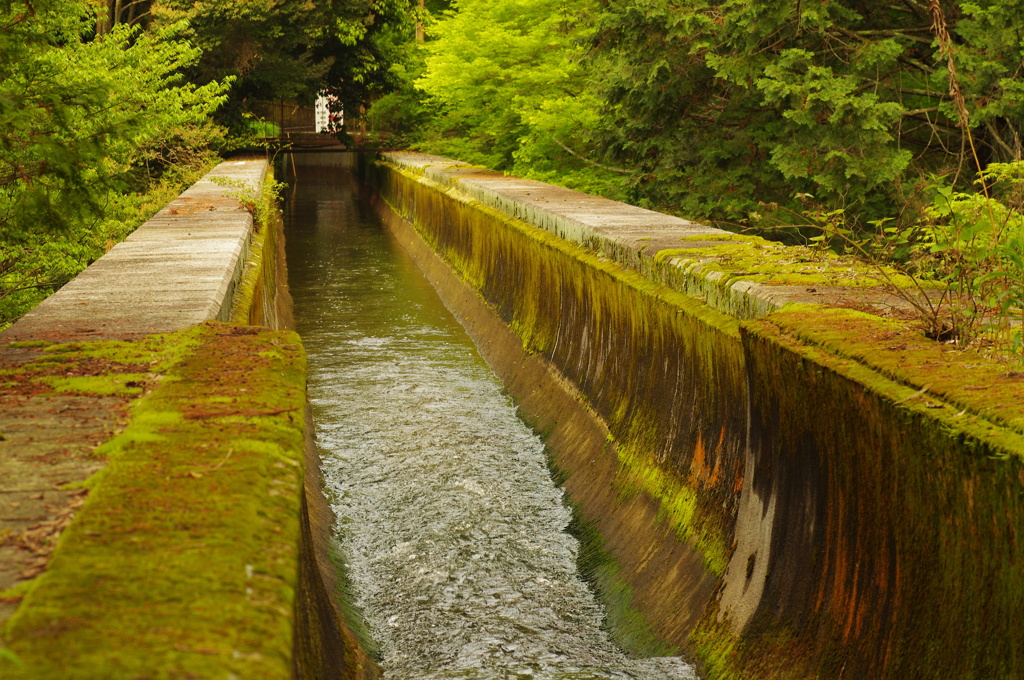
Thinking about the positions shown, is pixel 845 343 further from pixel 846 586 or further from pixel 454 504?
pixel 454 504

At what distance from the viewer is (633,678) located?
5391mm

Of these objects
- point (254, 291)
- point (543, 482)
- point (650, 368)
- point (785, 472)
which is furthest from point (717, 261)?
point (254, 291)

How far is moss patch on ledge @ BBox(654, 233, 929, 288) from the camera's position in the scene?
6.05 meters

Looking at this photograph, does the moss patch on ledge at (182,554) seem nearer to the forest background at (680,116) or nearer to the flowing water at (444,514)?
the flowing water at (444,514)

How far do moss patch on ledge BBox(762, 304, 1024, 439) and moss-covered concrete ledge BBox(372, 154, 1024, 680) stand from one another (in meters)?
0.01

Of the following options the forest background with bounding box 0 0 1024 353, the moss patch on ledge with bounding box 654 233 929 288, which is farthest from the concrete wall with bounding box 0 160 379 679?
the moss patch on ledge with bounding box 654 233 929 288

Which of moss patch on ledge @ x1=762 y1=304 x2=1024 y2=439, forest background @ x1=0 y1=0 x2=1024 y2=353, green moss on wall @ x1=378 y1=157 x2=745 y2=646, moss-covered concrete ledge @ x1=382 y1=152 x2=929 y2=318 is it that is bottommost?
green moss on wall @ x1=378 y1=157 x2=745 y2=646

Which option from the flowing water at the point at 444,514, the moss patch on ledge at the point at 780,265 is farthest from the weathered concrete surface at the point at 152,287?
the moss patch on ledge at the point at 780,265

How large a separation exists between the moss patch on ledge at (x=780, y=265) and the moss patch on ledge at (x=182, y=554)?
10.2 feet

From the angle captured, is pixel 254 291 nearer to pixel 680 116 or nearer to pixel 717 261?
pixel 717 261

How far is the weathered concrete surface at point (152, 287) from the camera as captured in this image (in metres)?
5.50

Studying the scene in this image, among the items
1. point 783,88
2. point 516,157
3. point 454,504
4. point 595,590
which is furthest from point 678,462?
point 516,157

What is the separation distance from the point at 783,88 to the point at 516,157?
413 inches

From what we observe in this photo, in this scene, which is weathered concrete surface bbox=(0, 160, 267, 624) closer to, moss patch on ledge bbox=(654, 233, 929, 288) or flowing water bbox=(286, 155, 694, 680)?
flowing water bbox=(286, 155, 694, 680)
